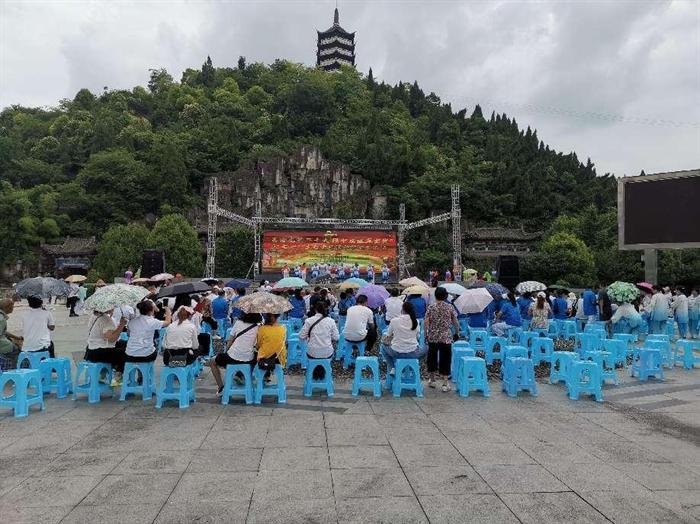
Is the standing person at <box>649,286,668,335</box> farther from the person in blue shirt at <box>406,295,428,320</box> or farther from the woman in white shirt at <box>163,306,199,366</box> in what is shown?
the woman in white shirt at <box>163,306,199,366</box>

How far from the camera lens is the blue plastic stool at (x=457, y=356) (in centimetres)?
705

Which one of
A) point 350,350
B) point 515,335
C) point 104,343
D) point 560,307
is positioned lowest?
point 350,350

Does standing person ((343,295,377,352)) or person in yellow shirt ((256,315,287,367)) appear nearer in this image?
person in yellow shirt ((256,315,287,367))

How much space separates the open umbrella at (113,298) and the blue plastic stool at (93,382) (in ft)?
2.36

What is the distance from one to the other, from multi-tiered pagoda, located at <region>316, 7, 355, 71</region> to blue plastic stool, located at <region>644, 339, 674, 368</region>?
83.1 metres

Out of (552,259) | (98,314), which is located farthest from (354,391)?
(552,259)

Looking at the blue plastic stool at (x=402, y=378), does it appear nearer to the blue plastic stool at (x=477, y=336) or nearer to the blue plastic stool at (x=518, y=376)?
the blue plastic stool at (x=518, y=376)

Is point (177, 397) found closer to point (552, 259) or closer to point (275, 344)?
point (275, 344)

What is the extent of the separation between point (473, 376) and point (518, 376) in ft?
2.03

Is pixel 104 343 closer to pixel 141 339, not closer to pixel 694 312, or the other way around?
pixel 141 339

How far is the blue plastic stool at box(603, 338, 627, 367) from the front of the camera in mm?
8461

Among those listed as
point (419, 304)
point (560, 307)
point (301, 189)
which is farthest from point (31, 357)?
point (301, 189)

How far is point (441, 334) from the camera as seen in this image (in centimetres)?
662

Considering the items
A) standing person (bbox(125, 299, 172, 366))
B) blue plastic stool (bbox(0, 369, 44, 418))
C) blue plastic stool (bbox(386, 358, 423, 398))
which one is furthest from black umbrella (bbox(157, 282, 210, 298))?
blue plastic stool (bbox(386, 358, 423, 398))
